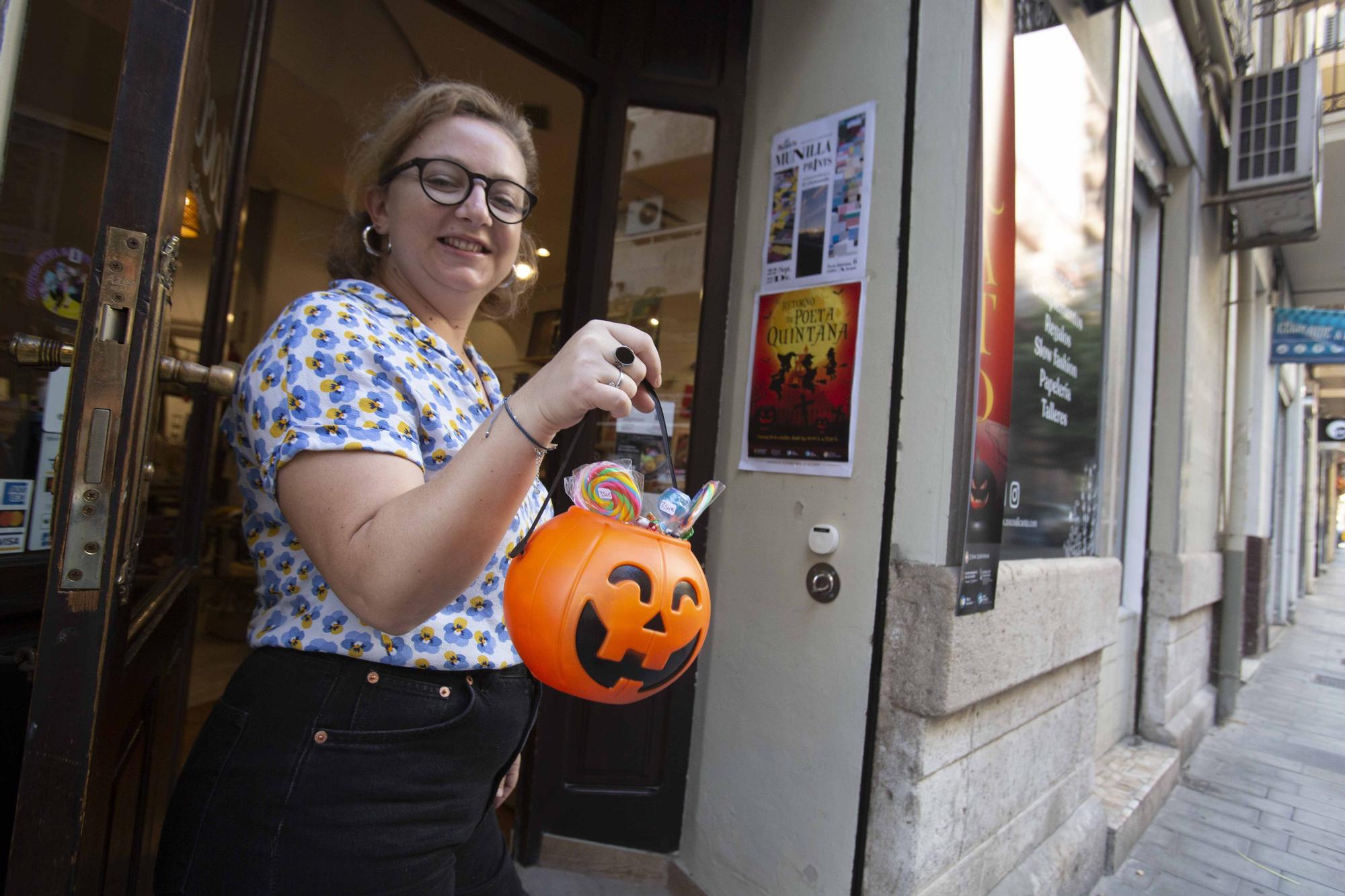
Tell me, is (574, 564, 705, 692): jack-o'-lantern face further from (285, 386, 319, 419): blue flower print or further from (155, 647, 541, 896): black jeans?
(285, 386, 319, 419): blue flower print

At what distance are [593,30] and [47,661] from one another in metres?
2.71

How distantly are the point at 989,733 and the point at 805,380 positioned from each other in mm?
1352

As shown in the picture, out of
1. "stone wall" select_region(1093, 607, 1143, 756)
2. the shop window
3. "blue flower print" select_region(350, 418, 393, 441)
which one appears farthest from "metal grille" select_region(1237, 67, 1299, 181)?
"blue flower print" select_region(350, 418, 393, 441)

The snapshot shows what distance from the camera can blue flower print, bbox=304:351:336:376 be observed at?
92 cm

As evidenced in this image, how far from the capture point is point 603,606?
0.89 metres

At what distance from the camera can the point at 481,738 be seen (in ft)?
3.68

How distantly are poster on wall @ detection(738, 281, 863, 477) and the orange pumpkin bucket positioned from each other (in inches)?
58.2

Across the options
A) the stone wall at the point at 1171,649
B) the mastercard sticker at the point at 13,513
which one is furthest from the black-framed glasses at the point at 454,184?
the stone wall at the point at 1171,649

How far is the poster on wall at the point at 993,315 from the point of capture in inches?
87.6

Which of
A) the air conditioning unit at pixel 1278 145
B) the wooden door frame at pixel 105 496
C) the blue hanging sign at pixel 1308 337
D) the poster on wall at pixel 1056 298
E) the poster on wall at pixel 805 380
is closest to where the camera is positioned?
the wooden door frame at pixel 105 496

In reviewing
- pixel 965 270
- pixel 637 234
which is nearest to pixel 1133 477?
pixel 965 270

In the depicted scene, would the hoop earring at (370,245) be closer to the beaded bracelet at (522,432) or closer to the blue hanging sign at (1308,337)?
the beaded bracelet at (522,432)

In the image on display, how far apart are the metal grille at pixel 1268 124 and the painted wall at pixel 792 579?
15.7 feet

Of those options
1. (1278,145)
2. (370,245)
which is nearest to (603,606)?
(370,245)
